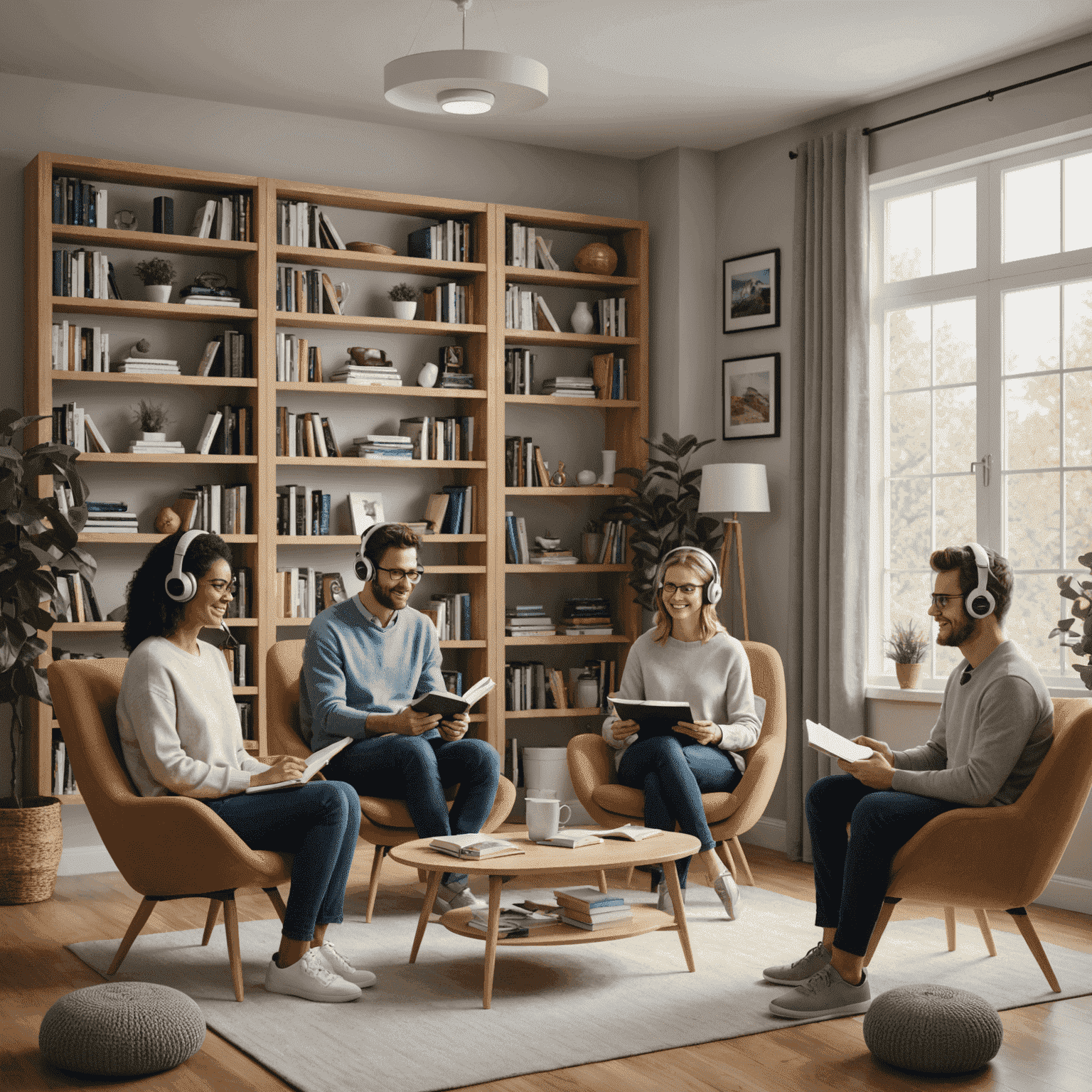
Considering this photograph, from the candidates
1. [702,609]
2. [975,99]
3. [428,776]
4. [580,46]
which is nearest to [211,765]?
[428,776]

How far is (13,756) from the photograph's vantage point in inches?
191

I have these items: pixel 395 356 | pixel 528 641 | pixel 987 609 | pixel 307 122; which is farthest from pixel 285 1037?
pixel 307 122

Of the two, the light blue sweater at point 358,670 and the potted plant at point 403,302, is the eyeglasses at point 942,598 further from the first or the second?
the potted plant at point 403,302

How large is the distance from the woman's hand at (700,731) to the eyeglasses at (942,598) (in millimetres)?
1113

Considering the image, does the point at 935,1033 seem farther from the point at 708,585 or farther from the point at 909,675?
the point at 909,675

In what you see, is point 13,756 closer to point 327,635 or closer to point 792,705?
point 327,635

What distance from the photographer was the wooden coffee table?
3.45 meters

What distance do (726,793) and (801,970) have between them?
0.95 metres

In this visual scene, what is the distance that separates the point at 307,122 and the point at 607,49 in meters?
1.50

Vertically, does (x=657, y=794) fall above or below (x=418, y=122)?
below

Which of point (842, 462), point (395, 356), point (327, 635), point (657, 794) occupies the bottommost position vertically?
point (657, 794)

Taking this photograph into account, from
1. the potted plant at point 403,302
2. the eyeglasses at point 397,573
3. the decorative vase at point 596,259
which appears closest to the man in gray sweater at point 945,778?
the eyeglasses at point 397,573

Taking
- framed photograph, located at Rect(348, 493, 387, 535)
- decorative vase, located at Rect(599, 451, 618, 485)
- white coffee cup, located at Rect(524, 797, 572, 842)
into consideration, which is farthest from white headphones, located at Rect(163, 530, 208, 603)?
decorative vase, located at Rect(599, 451, 618, 485)

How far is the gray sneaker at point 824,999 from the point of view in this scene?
341 centimetres
